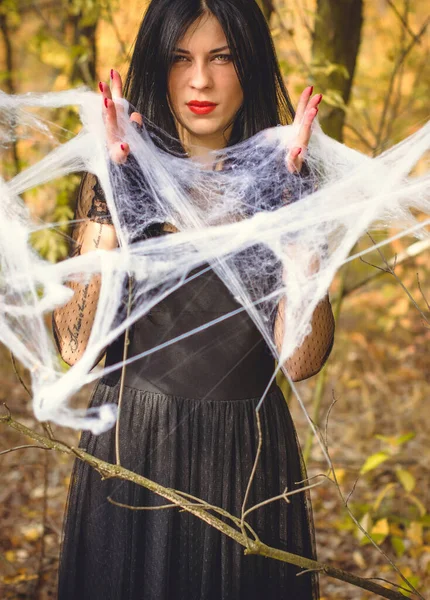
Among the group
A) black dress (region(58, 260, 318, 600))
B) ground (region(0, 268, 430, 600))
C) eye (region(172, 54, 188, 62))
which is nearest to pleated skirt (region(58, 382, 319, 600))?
black dress (region(58, 260, 318, 600))

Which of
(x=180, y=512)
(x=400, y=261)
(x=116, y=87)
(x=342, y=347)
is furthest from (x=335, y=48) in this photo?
(x=342, y=347)

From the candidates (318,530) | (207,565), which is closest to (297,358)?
(207,565)

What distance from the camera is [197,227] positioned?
160 centimetres

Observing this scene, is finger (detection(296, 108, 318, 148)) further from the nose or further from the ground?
the ground

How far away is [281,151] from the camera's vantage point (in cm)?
168

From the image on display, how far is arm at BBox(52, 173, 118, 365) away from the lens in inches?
63.6

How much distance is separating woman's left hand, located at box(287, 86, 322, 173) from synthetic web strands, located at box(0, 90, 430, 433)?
0.06 meters

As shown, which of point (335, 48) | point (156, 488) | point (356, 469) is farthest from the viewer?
point (356, 469)

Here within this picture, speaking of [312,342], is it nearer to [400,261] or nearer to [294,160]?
[294,160]

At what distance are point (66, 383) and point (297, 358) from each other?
629 millimetres

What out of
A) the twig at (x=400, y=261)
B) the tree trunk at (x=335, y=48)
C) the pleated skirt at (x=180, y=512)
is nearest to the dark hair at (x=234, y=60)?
the pleated skirt at (x=180, y=512)

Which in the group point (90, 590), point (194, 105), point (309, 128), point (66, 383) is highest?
point (194, 105)

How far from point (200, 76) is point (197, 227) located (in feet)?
1.27

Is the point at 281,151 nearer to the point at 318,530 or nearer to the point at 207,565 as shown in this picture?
the point at 207,565
